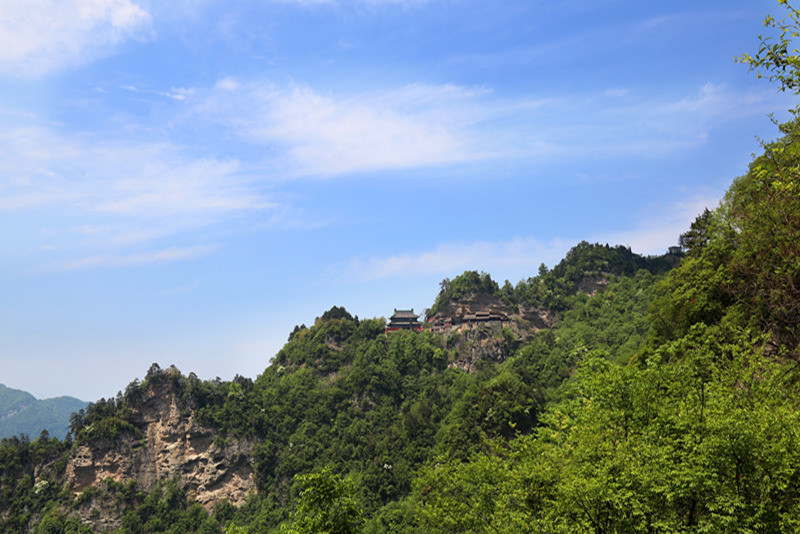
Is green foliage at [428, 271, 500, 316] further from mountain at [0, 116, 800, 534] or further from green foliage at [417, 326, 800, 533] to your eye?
green foliage at [417, 326, 800, 533]

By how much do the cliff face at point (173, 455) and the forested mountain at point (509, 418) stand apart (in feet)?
1.04

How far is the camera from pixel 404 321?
398ft

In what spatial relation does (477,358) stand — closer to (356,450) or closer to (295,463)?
(356,450)

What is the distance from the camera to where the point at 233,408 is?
9050cm

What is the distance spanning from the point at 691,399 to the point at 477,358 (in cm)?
8816

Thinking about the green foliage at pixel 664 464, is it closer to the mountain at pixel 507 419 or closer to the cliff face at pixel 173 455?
the mountain at pixel 507 419

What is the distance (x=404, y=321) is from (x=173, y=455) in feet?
189

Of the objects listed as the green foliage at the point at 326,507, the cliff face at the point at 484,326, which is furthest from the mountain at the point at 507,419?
the cliff face at the point at 484,326

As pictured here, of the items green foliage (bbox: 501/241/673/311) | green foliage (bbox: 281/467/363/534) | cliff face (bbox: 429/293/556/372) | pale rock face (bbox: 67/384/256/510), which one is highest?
green foliage (bbox: 501/241/673/311)

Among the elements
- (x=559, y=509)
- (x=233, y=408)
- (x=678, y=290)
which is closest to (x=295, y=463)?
(x=233, y=408)

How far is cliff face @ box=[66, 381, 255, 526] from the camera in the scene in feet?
268

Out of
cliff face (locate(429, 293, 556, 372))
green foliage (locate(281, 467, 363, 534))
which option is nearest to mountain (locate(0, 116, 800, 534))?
green foliage (locate(281, 467, 363, 534))

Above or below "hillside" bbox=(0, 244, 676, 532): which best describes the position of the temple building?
above

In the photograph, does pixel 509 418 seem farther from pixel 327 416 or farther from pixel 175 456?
pixel 175 456
